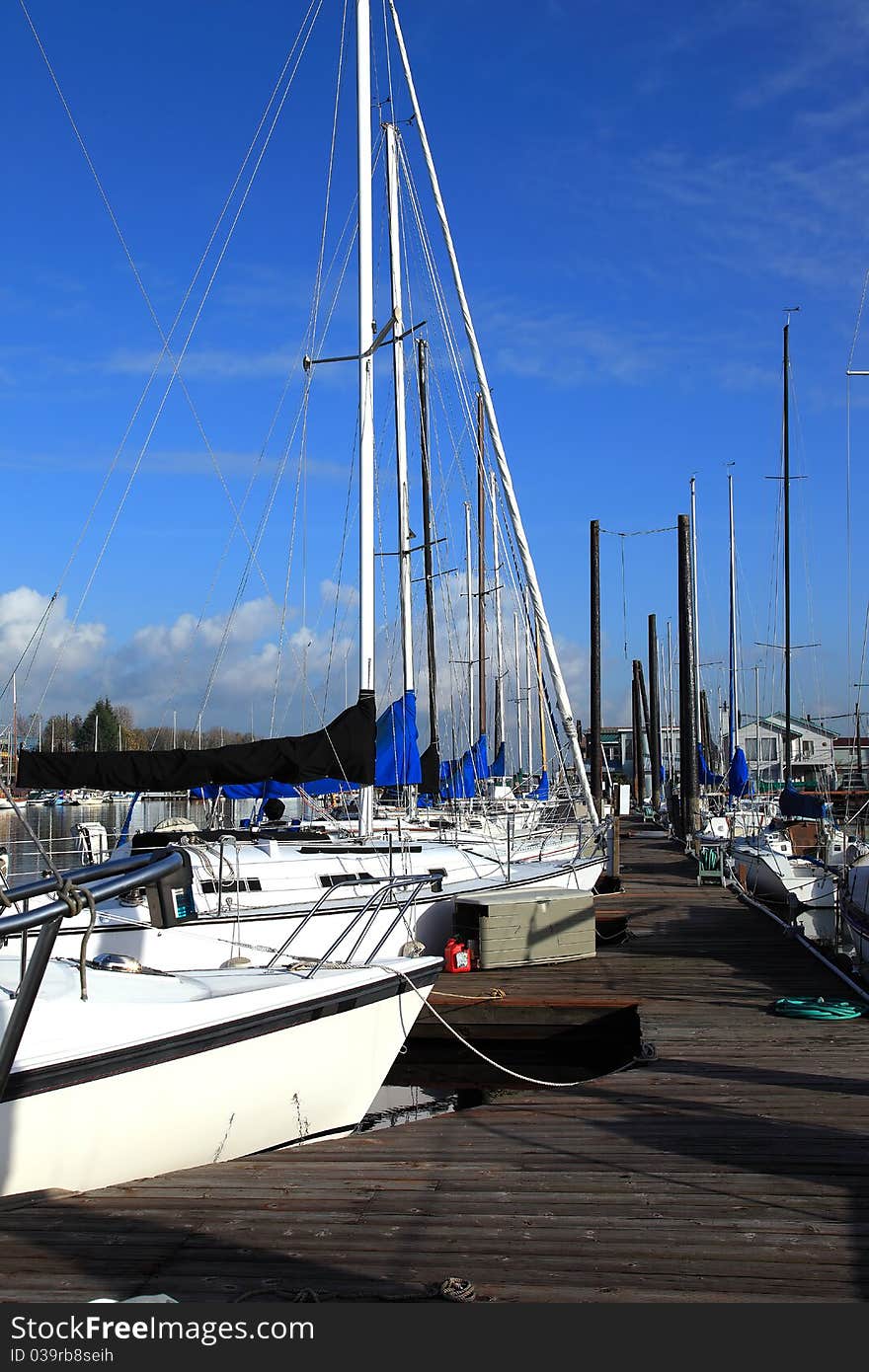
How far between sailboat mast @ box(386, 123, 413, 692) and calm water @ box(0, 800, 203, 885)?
20.0 ft

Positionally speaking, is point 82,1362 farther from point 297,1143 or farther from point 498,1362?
point 297,1143

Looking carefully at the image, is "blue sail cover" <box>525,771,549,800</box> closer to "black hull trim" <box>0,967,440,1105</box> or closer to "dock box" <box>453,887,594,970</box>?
"dock box" <box>453,887,594,970</box>

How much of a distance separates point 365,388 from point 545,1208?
13375 millimetres

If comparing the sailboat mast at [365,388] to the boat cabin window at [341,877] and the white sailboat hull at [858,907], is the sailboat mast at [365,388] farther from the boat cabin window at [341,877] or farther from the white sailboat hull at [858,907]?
the white sailboat hull at [858,907]

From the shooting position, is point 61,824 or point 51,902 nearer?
point 51,902

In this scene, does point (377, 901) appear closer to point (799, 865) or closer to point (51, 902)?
point (51, 902)

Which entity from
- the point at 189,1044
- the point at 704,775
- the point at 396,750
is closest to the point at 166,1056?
the point at 189,1044

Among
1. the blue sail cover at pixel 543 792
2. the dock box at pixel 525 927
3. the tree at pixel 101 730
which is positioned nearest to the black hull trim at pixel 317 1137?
the dock box at pixel 525 927

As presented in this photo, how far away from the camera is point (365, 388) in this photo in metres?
17.0

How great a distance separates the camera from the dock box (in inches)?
558

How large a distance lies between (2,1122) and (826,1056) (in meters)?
6.80

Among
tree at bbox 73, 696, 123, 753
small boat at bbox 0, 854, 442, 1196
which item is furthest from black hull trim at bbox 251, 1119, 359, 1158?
tree at bbox 73, 696, 123, 753

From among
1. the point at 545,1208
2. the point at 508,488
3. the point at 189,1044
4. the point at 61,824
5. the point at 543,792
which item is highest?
the point at 508,488

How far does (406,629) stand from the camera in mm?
22750
